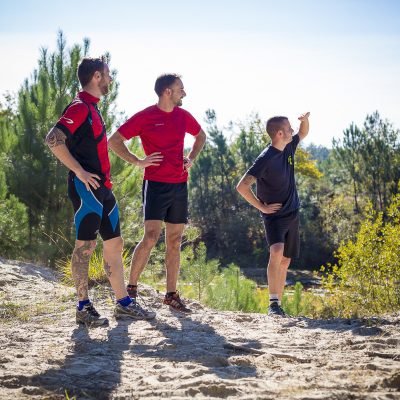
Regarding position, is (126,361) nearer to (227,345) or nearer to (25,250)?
(227,345)

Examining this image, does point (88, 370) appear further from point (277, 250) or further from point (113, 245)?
point (277, 250)

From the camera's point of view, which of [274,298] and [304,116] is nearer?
[274,298]

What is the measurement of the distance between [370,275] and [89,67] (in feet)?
16.7

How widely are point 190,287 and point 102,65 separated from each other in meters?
5.88

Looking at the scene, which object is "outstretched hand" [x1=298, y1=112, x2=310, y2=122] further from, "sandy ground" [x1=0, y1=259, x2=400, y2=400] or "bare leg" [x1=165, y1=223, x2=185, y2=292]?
"sandy ground" [x1=0, y1=259, x2=400, y2=400]

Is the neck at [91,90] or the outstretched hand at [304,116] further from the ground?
the outstretched hand at [304,116]

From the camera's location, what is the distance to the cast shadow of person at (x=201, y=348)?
317 centimetres

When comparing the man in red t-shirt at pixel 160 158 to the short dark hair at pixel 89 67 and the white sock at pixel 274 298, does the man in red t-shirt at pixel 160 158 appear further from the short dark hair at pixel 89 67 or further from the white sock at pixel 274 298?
the white sock at pixel 274 298

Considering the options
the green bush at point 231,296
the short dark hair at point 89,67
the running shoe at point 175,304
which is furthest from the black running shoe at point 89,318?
the green bush at point 231,296

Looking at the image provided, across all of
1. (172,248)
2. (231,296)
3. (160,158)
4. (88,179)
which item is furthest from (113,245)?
(231,296)

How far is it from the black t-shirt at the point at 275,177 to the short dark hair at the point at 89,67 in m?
1.76

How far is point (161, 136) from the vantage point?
4859 millimetres

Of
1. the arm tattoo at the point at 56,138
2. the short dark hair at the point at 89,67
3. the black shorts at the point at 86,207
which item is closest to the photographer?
the arm tattoo at the point at 56,138

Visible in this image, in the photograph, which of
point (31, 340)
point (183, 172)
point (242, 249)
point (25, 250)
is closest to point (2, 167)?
point (25, 250)
